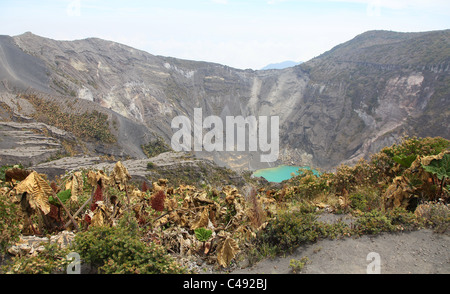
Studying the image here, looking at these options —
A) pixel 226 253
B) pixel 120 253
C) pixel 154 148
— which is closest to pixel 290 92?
pixel 154 148

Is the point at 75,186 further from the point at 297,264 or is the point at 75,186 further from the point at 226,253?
the point at 297,264

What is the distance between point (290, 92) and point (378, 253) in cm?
8293

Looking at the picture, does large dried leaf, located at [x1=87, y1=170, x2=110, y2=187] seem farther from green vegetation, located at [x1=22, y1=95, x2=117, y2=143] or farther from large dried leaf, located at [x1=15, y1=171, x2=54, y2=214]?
green vegetation, located at [x1=22, y1=95, x2=117, y2=143]

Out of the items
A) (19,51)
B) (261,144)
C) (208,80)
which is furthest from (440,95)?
(19,51)

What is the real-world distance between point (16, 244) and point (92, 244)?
134 centimetres

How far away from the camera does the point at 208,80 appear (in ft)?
268

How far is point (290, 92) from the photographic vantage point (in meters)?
83.7

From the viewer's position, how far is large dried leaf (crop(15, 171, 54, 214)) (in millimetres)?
4195

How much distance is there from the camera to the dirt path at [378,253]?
397cm

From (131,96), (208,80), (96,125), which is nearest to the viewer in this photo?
(96,125)

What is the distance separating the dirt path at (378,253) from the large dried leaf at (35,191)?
310 centimetres

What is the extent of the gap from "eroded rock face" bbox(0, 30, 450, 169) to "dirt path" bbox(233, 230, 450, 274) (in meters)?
35.2
